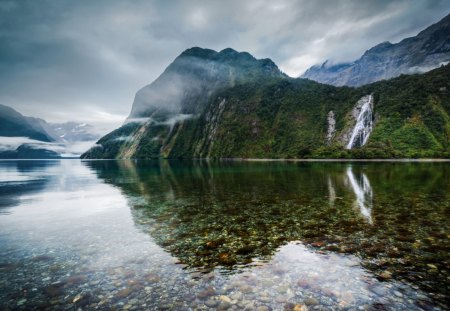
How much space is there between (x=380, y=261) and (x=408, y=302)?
4.25 meters

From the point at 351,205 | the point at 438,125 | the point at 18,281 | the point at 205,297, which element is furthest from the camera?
the point at 438,125

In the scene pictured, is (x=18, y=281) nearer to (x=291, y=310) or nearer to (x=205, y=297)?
(x=205, y=297)

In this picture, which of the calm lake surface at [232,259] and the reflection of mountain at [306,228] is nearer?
the calm lake surface at [232,259]

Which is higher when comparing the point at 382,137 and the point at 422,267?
the point at 382,137

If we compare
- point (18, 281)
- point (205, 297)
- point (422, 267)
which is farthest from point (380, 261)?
point (18, 281)

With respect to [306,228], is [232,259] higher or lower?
lower

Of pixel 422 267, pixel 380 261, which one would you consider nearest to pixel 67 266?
pixel 380 261

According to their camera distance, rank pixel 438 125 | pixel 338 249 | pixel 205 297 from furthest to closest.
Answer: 1. pixel 438 125
2. pixel 338 249
3. pixel 205 297

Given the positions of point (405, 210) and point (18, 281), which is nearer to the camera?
point (18, 281)

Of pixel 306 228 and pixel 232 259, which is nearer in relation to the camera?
pixel 232 259

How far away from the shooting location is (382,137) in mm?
195250

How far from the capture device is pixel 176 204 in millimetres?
33906

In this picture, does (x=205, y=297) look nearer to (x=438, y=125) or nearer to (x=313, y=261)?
(x=313, y=261)

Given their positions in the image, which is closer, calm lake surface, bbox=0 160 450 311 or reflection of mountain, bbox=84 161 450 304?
calm lake surface, bbox=0 160 450 311
